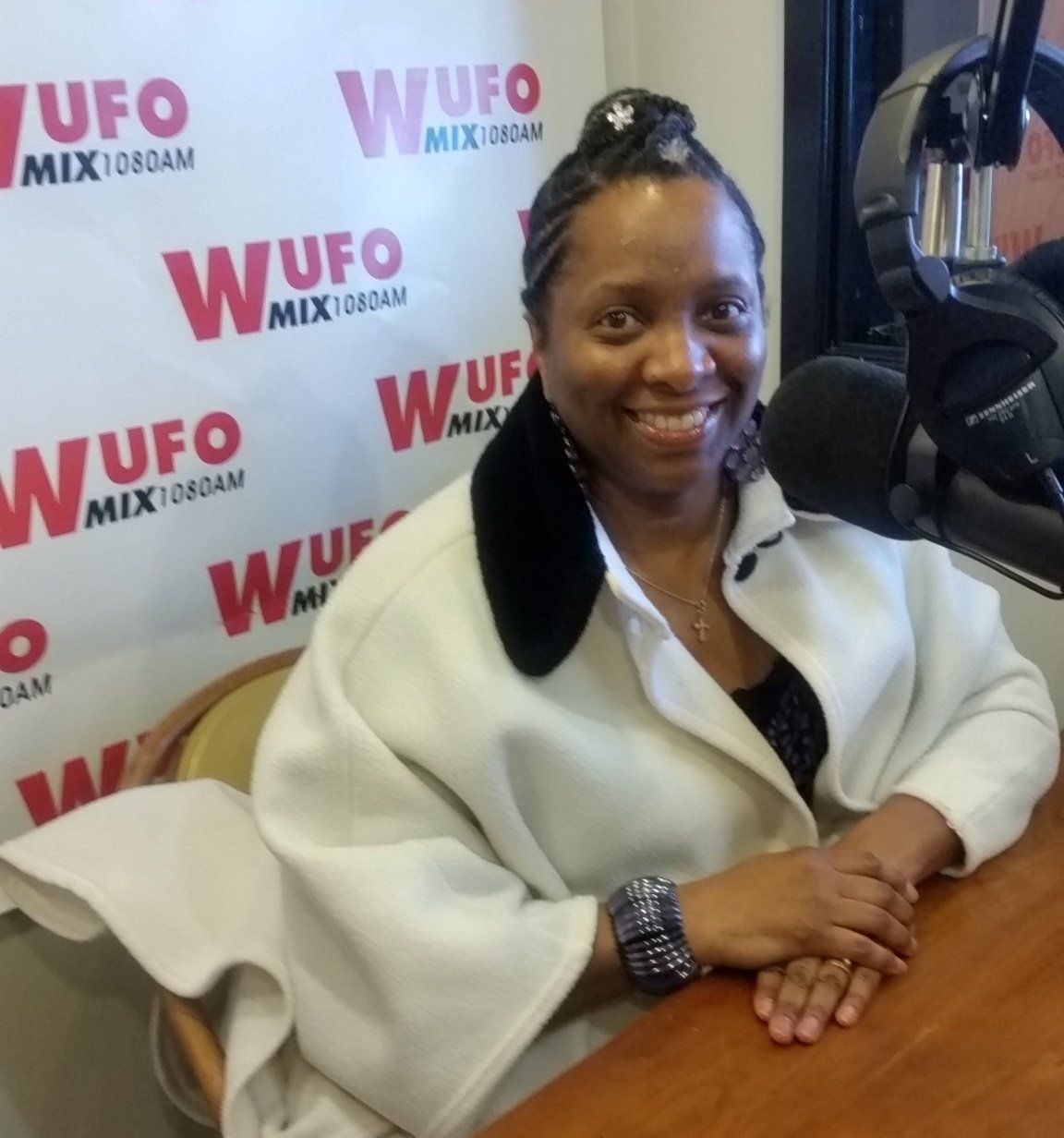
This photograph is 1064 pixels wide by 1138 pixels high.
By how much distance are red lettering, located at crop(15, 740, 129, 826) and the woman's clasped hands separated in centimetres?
72

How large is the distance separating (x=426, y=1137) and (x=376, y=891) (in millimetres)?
185

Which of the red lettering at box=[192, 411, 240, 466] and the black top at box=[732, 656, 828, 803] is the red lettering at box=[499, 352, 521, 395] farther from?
the black top at box=[732, 656, 828, 803]

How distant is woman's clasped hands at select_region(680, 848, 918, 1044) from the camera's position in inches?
29.6

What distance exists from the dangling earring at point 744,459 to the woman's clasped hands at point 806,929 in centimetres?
36

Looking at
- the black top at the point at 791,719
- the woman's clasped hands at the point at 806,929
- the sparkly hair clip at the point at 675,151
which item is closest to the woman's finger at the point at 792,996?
the woman's clasped hands at the point at 806,929

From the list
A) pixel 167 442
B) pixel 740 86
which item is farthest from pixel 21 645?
pixel 740 86

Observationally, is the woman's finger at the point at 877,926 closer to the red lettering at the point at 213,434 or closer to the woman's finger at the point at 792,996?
the woman's finger at the point at 792,996

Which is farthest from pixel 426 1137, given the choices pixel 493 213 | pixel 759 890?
pixel 493 213

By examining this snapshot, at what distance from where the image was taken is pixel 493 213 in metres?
1.50

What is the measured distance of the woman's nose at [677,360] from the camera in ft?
2.93

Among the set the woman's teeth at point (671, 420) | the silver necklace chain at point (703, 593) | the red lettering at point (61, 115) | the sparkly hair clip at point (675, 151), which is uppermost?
the red lettering at point (61, 115)

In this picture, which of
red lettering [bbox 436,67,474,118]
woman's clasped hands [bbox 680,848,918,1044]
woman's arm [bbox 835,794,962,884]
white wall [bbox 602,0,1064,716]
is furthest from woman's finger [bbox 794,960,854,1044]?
red lettering [bbox 436,67,474,118]

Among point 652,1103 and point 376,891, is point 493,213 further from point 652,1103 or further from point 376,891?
point 652,1103

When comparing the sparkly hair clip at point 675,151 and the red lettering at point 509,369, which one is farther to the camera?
the red lettering at point 509,369
